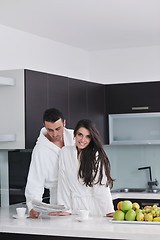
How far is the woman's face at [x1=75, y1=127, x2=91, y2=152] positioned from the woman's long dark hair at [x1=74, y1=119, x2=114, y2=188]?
0.08 ft

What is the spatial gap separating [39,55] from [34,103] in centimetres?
115

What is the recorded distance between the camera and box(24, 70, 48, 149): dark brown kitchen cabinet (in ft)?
13.7

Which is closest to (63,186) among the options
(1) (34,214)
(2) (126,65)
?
(1) (34,214)

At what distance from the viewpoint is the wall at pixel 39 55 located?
475 centimetres

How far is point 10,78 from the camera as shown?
414cm

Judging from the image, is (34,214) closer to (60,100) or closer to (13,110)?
(13,110)

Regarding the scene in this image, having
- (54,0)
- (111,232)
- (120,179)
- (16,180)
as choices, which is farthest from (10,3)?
(120,179)

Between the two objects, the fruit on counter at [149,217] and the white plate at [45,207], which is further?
the white plate at [45,207]

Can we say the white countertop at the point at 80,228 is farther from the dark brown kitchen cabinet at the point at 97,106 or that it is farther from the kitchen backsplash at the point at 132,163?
the kitchen backsplash at the point at 132,163

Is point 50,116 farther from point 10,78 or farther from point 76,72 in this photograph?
Answer: point 76,72

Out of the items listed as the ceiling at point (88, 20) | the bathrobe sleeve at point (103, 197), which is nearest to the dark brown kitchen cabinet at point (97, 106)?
the ceiling at point (88, 20)

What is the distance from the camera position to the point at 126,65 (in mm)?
6004

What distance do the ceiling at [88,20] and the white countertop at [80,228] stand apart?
177 cm

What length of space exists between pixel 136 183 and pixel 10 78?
2.59m
